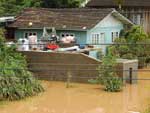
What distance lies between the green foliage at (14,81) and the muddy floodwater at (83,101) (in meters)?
0.33

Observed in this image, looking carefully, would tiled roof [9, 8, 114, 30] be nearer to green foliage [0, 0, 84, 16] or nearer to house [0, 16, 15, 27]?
house [0, 16, 15, 27]

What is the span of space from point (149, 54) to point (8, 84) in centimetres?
970

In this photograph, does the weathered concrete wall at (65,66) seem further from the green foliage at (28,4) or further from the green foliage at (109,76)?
the green foliage at (28,4)

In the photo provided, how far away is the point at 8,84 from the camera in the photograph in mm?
20359

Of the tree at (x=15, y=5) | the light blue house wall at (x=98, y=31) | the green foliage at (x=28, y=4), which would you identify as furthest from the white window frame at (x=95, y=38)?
the tree at (x=15, y=5)

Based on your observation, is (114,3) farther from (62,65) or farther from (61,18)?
(62,65)

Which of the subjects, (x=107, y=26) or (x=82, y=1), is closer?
(x=107, y=26)

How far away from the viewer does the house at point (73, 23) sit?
2888 centimetres

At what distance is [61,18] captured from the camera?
98.0 ft

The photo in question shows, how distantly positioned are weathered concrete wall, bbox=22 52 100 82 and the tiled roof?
392 cm

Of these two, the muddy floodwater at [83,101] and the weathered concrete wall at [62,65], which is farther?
the weathered concrete wall at [62,65]

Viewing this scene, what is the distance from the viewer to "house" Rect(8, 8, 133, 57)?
2888 cm

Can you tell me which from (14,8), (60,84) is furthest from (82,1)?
(60,84)

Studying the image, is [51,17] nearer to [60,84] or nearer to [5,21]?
[5,21]
